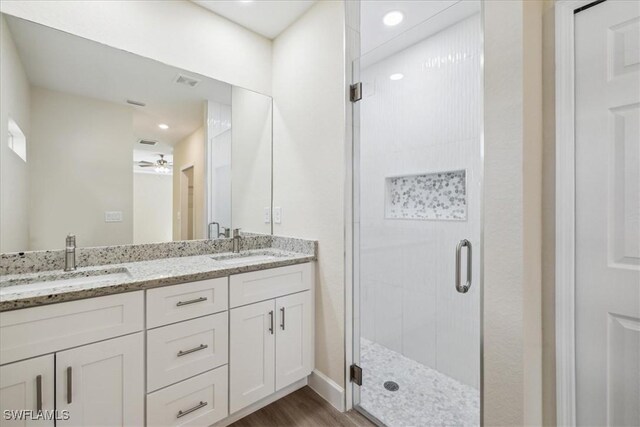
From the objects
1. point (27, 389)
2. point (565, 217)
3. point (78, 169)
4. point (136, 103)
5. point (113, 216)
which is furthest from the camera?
point (136, 103)

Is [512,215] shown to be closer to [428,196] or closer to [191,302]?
[428,196]

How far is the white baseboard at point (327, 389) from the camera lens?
1.79 meters

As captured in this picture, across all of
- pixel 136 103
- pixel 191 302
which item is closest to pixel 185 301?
pixel 191 302

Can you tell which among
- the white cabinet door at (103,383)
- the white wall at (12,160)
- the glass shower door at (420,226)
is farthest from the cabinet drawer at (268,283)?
the white wall at (12,160)

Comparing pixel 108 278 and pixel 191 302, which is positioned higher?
pixel 108 278

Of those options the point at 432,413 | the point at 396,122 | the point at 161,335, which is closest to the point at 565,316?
the point at 432,413

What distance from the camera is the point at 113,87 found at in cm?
173

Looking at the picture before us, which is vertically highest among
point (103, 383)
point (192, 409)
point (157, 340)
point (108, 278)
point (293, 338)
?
point (108, 278)

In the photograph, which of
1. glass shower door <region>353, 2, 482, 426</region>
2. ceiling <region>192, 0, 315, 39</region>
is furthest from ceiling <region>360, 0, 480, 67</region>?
ceiling <region>192, 0, 315, 39</region>

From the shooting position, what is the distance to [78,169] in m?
1.60

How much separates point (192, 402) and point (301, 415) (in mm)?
674

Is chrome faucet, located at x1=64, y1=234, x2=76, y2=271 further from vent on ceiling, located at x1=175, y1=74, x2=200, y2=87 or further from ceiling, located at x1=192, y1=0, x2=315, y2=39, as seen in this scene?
ceiling, located at x1=192, y1=0, x2=315, y2=39

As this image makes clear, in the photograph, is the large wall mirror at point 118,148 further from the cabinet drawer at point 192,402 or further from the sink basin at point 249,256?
the cabinet drawer at point 192,402

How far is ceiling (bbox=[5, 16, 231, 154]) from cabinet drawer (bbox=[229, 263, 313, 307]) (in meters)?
1.10
